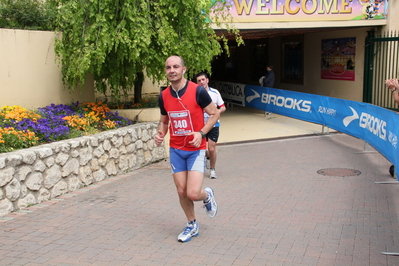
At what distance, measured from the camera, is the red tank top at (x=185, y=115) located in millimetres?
4934

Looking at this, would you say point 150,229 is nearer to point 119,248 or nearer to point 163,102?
point 119,248

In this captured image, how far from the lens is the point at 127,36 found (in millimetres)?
8086

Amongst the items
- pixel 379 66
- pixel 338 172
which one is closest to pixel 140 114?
pixel 338 172

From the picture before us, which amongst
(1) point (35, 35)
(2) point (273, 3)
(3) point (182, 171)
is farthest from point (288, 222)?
(2) point (273, 3)

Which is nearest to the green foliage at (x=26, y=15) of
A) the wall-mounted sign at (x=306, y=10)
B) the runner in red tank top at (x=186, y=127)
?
the runner in red tank top at (x=186, y=127)

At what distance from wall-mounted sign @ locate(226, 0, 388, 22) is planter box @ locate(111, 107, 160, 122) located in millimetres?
4707

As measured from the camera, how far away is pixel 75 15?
8289 mm

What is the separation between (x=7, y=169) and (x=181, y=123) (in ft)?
8.32

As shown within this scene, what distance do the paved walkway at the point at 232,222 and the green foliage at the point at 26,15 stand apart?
12.3 feet

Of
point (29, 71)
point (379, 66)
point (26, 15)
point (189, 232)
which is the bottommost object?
point (189, 232)

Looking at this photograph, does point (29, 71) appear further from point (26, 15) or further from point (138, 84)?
point (138, 84)

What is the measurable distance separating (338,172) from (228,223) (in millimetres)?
3423

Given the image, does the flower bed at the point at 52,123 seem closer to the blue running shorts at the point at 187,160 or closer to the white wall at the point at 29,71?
the white wall at the point at 29,71

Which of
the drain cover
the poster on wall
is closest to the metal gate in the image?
the poster on wall
